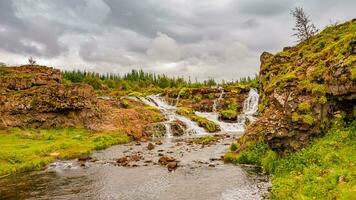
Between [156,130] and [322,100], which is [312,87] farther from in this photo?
[156,130]

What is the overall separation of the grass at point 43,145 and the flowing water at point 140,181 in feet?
8.05

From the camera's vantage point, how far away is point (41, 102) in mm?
61750

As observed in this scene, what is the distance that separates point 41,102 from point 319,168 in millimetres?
51564

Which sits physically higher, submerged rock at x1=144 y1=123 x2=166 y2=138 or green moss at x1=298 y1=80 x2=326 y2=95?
green moss at x1=298 y1=80 x2=326 y2=95

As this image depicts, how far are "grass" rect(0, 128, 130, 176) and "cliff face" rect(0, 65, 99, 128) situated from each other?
3004 millimetres

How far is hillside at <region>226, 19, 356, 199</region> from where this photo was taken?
2041cm

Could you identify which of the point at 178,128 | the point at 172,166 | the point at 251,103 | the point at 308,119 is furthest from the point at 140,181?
the point at 251,103

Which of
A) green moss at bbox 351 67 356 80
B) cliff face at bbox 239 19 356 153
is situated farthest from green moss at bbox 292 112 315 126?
green moss at bbox 351 67 356 80

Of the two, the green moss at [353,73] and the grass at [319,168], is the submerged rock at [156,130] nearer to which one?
the grass at [319,168]

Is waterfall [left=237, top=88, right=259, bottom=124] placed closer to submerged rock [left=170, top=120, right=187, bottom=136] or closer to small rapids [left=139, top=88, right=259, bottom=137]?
small rapids [left=139, top=88, right=259, bottom=137]

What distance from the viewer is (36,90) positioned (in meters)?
63.8

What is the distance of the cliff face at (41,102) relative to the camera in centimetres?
5962

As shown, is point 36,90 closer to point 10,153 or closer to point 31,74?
point 31,74

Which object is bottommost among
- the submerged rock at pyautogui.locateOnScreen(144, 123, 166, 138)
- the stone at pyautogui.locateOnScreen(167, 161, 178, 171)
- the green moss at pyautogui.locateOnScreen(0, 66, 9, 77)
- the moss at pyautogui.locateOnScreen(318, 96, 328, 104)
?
the stone at pyautogui.locateOnScreen(167, 161, 178, 171)
